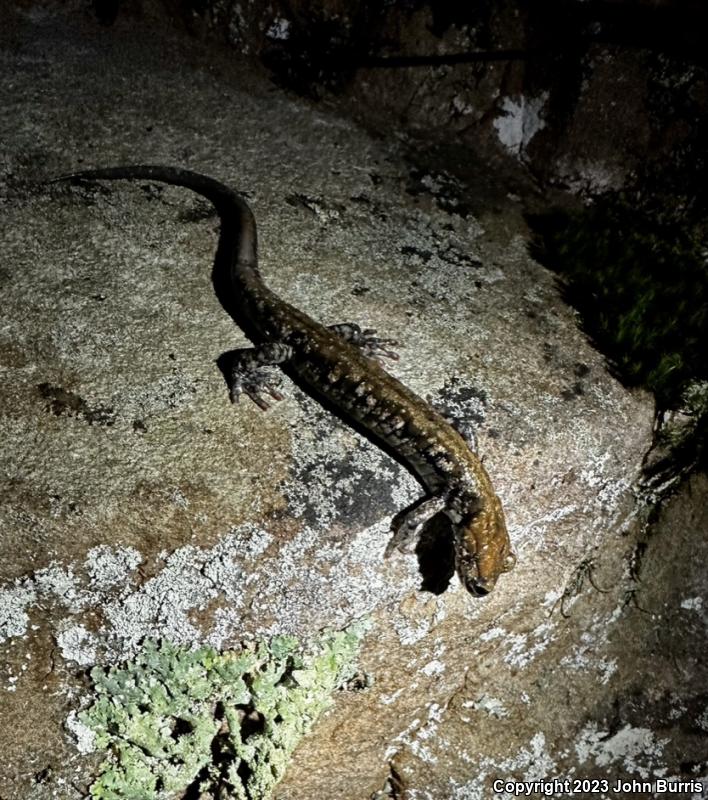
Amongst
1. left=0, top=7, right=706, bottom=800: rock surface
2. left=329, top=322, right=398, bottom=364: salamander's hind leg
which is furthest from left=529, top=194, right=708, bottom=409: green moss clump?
left=329, top=322, right=398, bottom=364: salamander's hind leg

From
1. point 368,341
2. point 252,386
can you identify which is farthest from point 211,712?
point 368,341

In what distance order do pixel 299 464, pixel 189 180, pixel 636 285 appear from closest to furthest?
pixel 299 464 → pixel 636 285 → pixel 189 180

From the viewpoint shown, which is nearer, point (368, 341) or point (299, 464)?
point (299, 464)

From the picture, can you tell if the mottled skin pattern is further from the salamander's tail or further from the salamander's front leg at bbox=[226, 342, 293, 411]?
the salamander's tail

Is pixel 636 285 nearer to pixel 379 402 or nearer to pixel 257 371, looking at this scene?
pixel 379 402

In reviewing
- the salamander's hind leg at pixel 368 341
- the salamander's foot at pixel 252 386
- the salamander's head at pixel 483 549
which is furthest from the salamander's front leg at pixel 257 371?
the salamander's head at pixel 483 549

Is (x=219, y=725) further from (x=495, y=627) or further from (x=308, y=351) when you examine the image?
(x=308, y=351)

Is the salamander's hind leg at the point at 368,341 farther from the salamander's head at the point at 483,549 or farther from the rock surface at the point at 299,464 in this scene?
the salamander's head at the point at 483,549
